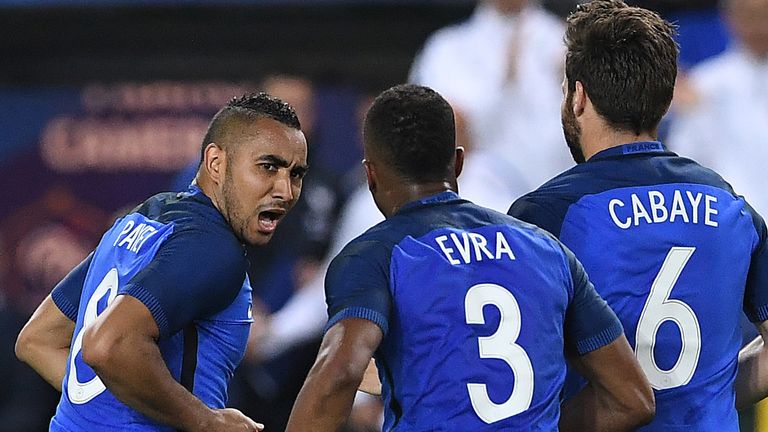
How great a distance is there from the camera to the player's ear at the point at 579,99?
3.71 metres

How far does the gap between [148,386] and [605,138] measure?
141 centimetres

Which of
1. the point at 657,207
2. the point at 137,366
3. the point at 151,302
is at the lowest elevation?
the point at 137,366

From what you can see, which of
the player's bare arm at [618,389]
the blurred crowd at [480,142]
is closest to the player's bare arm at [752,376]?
the player's bare arm at [618,389]

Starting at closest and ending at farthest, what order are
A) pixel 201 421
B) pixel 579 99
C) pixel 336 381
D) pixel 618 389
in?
pixel 336 381
pixel 618 389
pixel 201 421
pixel 579 99

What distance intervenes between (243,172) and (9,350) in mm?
5190

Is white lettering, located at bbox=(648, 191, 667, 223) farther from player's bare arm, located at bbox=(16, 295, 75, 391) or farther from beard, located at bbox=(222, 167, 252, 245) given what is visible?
player's bare arm, located at bbox=(16, 295, 75, 391)

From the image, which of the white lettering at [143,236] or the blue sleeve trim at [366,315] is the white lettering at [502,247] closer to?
the blue sleeve trim at [366,315]

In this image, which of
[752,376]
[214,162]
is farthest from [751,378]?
[214,162]

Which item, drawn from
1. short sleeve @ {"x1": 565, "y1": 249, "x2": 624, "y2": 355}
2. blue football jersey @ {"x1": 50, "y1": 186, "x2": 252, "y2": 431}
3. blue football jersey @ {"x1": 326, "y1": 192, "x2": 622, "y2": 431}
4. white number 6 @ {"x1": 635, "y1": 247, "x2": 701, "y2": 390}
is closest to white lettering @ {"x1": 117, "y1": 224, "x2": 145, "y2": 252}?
blue football jersey @ {"x1": 50, "y1": 186, "x2": 252, "y2": 431}

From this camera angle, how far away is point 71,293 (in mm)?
4059

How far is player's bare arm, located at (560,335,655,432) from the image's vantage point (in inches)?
134

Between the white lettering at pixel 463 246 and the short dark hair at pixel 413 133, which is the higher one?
the short dark hair at pixel 413 133

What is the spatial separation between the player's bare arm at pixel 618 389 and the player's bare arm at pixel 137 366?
1.00 metres

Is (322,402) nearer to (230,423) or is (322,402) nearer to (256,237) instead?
(230,423)
